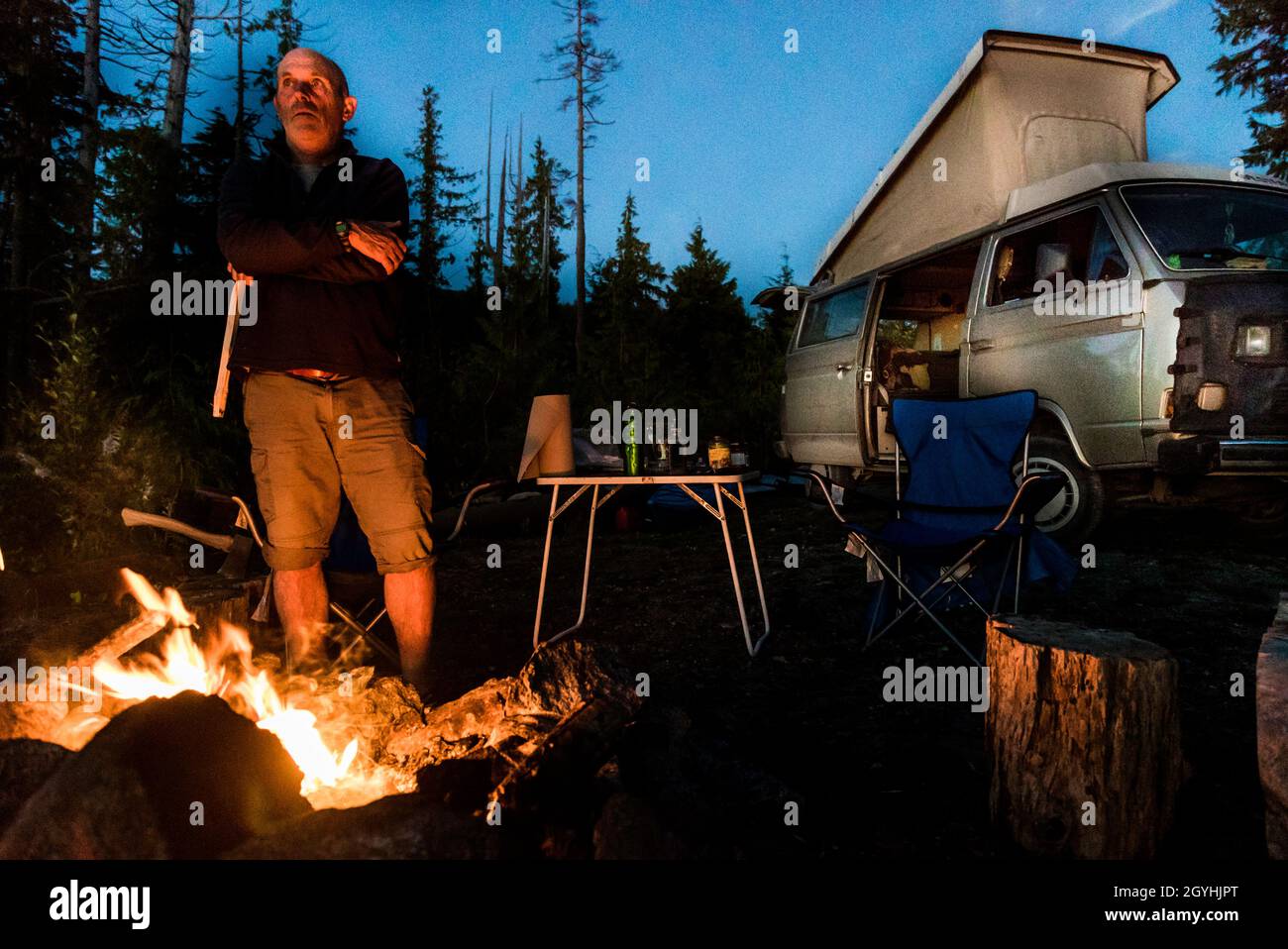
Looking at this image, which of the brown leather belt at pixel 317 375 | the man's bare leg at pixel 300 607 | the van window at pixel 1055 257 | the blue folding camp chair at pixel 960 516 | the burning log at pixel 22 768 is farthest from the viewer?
the van window at pixel 1055 257

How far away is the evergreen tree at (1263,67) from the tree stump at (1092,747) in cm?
1826

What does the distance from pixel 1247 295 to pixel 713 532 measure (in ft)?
12.0

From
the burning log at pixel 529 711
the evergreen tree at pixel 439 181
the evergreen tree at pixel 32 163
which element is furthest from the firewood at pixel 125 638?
the evergreen tree at pixel 439 181

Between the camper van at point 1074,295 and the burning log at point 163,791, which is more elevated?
the camper van at point 1074,295

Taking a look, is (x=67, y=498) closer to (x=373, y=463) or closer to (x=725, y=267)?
(x=373, y=463)

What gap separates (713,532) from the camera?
19.0 feet

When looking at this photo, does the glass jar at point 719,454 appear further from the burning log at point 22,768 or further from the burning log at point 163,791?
the burning log at point 22,768

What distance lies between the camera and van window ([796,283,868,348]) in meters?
5.89

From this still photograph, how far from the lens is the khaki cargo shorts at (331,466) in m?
1.97

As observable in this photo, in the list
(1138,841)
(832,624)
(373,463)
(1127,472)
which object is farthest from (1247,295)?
(373,463)

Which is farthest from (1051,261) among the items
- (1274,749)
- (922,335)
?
(1274,749)

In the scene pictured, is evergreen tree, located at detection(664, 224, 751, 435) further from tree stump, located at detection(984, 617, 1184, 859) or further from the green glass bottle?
tree stump, located at detection(984, 617, 1184, 859)

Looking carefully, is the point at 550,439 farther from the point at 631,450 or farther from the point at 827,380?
the point at 827,380

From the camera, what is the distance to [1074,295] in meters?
4.03
